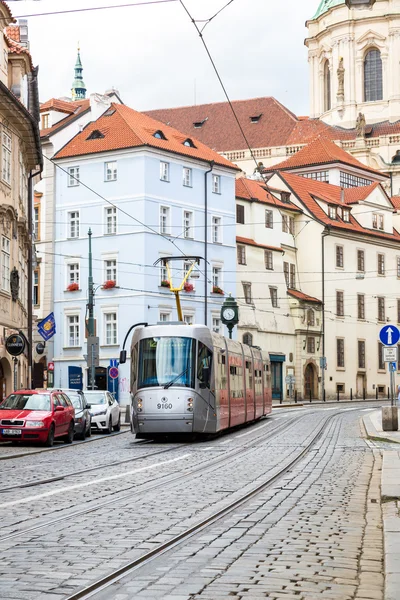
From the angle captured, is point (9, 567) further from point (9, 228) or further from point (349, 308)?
point (349, 308)

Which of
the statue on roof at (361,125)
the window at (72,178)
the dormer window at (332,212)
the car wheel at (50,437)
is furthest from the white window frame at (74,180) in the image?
the statue on roof at (361,125)

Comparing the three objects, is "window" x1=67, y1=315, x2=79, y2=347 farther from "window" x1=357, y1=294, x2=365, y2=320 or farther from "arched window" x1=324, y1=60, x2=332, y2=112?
"arched window" x1=324, y1=60, x2=332, y2=112

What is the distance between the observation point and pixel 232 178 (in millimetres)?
71562

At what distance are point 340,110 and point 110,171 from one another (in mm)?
51736

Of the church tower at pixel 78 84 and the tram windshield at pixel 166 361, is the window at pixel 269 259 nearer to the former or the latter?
the tram windshield at pixel 166 361

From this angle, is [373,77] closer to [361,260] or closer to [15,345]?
[361,260]

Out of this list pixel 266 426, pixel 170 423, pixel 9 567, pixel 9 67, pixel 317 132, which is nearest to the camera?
pixel 9 567

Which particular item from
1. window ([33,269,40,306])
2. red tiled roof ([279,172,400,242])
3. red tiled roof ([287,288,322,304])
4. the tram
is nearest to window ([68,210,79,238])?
window ([33,269,40,306])

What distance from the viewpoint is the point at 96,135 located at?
220 feet

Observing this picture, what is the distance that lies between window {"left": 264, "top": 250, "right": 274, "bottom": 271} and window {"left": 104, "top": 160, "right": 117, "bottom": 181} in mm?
14161

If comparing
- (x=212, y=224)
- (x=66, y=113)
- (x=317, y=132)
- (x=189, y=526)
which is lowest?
(x=189, y=526)

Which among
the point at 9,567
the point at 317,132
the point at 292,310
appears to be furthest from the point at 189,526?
the point at 317,132

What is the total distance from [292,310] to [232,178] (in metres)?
10.9

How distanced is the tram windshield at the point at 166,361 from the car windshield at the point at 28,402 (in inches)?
97.7
